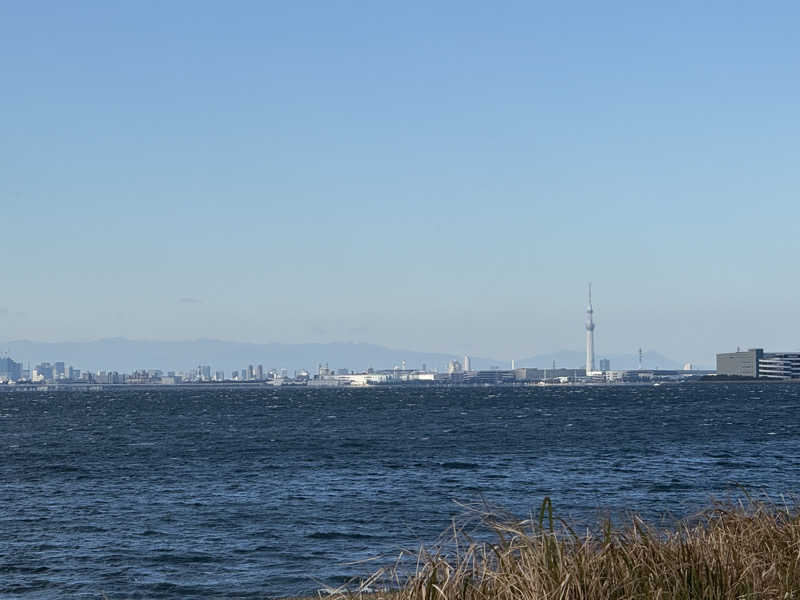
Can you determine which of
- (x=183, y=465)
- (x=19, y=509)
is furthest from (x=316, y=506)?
(x=183, y=465)

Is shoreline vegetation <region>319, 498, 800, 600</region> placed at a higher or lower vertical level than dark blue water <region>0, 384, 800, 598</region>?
higher

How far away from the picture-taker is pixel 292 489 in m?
53.4

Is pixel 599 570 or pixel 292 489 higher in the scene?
pixel 599 570

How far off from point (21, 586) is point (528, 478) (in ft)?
110

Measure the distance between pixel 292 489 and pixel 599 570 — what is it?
43465 mm

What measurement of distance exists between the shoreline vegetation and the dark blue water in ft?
5.42

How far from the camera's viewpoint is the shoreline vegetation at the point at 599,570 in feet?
36.0

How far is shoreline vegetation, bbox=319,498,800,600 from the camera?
11.0m

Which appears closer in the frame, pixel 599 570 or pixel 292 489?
pixel 599 570

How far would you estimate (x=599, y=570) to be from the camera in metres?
11.3

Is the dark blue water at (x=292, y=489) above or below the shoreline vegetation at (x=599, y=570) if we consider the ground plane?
below

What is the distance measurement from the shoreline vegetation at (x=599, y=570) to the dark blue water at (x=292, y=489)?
165 cm

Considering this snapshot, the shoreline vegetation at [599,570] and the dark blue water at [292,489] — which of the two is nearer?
the shoreline vegetation at [599,570]

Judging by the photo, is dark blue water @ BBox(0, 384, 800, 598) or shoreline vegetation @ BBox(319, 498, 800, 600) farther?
dark blue water @ BBox(0, 384, 800, 598)
